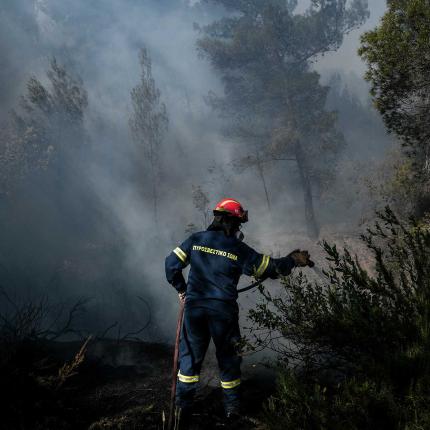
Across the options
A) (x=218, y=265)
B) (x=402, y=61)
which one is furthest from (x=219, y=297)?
(x=402, y=61)

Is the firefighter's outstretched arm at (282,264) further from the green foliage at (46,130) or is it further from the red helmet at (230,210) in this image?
the green foliage at (46,130)

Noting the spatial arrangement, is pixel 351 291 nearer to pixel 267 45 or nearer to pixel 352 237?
pixel 352 237

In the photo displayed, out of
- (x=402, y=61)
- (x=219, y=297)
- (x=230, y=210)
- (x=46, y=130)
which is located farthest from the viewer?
(x=46, y=130)

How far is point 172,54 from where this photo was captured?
55875 mm

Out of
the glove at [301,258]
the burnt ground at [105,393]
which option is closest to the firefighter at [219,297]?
the glove at [301,258]

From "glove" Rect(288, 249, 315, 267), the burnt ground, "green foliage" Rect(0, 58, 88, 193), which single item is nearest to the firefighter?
"glove" Rect(288, 249, 315, 267)

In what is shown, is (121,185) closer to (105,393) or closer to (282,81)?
(282,81)

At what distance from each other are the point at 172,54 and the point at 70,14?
18104 millimetres

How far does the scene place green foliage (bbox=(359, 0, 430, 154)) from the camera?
6.29m

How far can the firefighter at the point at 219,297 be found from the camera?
10.7ft

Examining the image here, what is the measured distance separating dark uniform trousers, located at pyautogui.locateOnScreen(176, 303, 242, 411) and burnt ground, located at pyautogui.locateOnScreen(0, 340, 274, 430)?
20cm

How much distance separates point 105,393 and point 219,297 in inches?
61.7

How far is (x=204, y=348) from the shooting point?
338cm

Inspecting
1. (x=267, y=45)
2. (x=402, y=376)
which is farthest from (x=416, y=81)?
(x=267, y=45)
